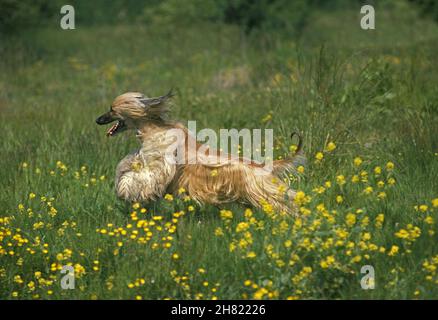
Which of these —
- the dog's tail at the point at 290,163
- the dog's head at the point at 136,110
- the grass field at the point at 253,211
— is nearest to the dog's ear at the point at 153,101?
the dog's head at the point at 136,110

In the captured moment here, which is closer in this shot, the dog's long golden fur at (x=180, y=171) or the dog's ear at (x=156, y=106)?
the dog's long golden fur at (x=180, y=171)

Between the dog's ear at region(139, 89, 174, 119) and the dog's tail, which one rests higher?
the dog's ear at region(139, 89, 174, 119)

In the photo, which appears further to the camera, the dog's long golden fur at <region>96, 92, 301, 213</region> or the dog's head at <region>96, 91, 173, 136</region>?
the dog's head at <region>96, 91, 173, 136</region>

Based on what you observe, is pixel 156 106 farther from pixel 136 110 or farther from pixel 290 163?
pixel 290 163

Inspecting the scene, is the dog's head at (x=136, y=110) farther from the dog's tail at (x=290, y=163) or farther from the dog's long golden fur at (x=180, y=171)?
the dog's tail at (x=290, y=163)

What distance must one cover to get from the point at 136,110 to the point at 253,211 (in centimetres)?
114

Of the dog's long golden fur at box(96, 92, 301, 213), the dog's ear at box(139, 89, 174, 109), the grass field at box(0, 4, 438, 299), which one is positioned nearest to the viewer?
the grass field at box(0, 4, 438, 299)

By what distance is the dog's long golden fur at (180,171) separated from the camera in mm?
5641

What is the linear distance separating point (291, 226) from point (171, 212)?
0.99 metres

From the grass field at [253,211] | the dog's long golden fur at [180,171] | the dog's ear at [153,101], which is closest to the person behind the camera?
the grass field at [253,211]

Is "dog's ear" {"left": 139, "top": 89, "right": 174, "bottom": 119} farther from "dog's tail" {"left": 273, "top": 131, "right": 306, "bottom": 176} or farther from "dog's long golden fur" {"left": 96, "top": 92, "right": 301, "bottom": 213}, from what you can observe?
"dog's tail" {"left": 273, "top": 131, "right": 306, "bottom": 176}

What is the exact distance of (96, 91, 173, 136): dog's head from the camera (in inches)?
229

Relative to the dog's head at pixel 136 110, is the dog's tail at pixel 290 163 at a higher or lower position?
lower

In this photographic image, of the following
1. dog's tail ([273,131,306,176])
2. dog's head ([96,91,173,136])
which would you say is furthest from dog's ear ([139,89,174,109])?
dog's tail ([273,131,306,176])
